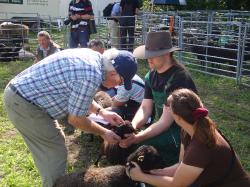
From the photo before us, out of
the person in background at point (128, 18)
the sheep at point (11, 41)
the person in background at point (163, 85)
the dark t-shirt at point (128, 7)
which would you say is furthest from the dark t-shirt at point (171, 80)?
the sheep at point (11, 41)

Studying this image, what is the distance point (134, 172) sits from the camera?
384 centimetres

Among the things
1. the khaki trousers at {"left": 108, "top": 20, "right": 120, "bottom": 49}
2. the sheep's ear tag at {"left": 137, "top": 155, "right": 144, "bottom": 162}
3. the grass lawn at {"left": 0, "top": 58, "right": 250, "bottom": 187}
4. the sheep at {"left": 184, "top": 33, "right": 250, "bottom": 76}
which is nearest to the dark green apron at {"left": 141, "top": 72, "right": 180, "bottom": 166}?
the sheep's ear tag at {"left": 137, "top": 155, "right": 144, "bottom": 162}

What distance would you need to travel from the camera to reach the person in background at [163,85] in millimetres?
4363

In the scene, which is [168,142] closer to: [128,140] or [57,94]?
[128,140]

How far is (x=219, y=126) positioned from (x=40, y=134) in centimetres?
398

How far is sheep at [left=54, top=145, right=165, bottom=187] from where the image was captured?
3.91m

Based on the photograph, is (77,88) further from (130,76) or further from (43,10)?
(43,10)

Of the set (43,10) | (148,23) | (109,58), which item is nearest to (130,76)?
(109,58)

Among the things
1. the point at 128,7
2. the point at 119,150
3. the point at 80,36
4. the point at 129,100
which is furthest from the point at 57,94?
the point at 128,7

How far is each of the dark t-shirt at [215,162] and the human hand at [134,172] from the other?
0.61 metres

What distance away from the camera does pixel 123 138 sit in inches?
177

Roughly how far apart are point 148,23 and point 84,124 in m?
10.4

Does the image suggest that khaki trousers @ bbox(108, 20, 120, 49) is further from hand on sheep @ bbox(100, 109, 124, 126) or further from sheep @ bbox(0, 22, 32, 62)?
hand on sheep @ bbox(100, 109, 124, 126)

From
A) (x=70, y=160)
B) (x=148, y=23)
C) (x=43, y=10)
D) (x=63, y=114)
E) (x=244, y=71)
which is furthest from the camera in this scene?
(x=43, y=10)
